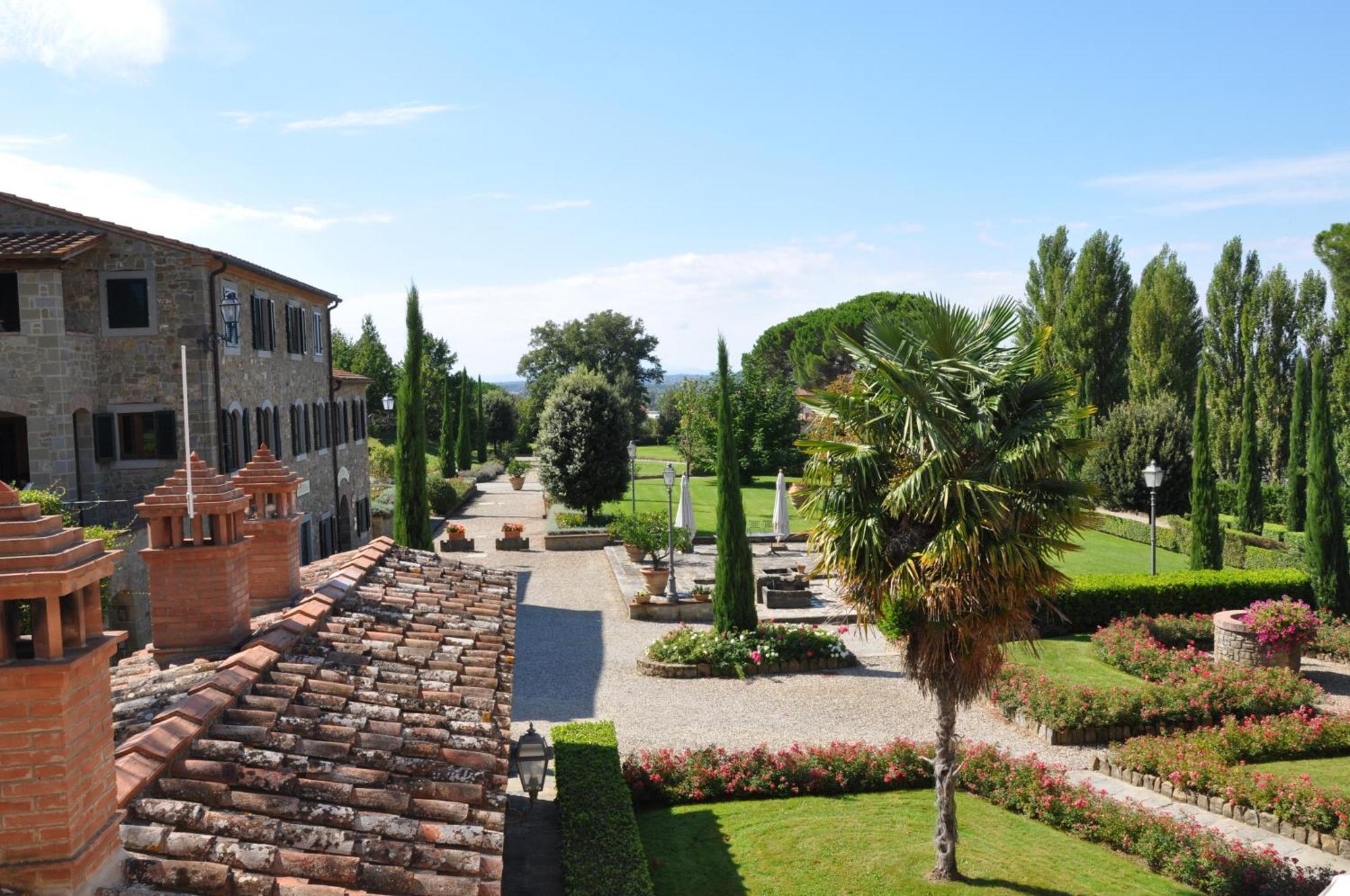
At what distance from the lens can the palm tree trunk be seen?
984cm

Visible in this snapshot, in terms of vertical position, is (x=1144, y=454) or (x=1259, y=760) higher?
(x=1144, y=454)

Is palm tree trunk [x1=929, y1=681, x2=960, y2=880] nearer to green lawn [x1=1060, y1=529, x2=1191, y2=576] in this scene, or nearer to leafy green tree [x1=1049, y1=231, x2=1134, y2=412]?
green lawn [x1=1060, y1=529, x2=1191, y2=576]

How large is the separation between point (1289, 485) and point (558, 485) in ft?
81.9

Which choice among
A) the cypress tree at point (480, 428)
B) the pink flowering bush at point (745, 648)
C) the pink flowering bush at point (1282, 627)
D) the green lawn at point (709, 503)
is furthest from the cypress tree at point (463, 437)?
the pink flowering bush at point (1282, 627)

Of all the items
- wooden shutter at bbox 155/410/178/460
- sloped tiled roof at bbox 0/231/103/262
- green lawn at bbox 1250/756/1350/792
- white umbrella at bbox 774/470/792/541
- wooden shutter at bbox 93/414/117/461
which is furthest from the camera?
white umbrella at bbox 774/470/792/541

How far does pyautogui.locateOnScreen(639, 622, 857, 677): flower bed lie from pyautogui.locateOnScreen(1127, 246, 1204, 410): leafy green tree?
31002 millimetres

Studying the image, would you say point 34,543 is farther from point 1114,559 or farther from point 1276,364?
point 1276,364

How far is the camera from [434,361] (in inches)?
3000

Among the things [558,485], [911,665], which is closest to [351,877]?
[911,665]

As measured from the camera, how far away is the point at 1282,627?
16406 mm

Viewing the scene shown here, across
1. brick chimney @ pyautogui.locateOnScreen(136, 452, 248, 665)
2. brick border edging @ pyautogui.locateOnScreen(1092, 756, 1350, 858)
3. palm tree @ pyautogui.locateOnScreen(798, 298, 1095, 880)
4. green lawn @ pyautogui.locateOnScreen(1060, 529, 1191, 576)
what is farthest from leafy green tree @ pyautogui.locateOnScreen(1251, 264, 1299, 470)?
brick chimney @ pyautogui.locateOnScreen(136, 452, 248, 665)

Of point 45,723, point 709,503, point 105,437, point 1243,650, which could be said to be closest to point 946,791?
point 45,723

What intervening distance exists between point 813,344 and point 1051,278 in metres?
33.6

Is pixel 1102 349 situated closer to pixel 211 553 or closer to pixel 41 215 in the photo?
pixel 41 215
